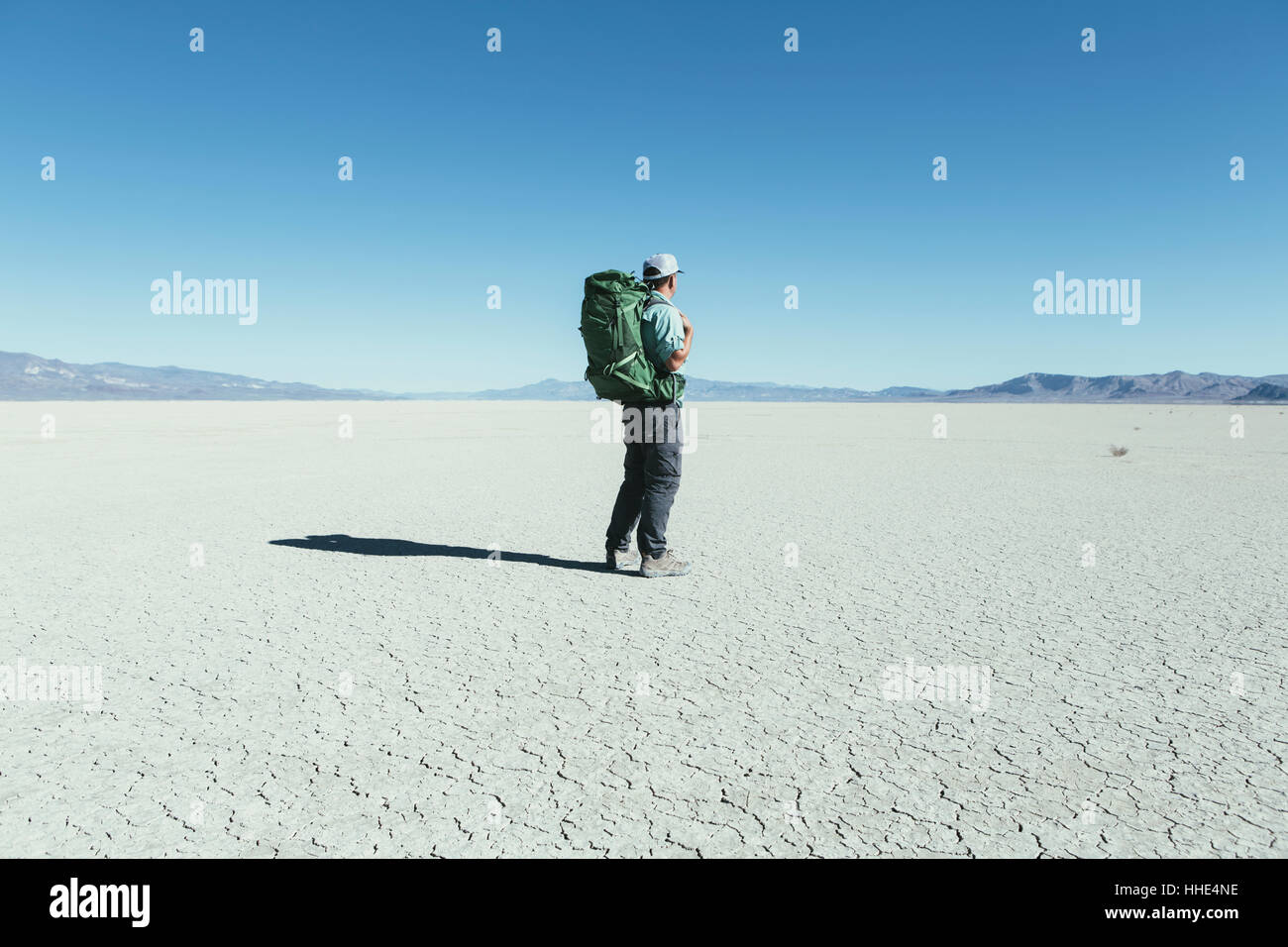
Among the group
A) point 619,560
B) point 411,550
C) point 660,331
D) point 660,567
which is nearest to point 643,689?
point 660,567

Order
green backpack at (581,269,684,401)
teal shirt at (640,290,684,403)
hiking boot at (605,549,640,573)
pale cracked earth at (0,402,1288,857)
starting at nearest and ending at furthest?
pale cracked earth at (0,402,1288,857) < green backpack at (581,269,684,401) < teal shirt at (640,290,684,403) < hiking boot at (605,549,640,573)

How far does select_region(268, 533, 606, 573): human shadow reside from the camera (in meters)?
5.73

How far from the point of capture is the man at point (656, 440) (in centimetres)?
489

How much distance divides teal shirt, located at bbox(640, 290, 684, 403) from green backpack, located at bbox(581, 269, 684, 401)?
2.0 inches

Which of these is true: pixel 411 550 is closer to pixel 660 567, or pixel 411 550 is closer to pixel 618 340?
pixel 660 567

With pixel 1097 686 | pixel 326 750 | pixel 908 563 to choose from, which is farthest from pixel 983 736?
pixel 908 563

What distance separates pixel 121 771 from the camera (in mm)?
2525

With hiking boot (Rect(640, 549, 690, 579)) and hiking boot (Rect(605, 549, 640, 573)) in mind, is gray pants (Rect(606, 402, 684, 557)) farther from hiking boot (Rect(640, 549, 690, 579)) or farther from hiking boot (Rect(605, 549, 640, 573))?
hiking boot (Rect(605, 549, 640, 573))

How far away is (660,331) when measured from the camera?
4871mm

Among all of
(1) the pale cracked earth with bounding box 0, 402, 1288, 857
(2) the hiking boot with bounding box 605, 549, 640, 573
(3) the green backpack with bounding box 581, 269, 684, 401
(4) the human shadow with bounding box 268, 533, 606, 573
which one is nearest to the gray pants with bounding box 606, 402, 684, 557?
(3) the green backpack with bounding box 581, 269, 684, 401

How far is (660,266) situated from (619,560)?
80.5 inches

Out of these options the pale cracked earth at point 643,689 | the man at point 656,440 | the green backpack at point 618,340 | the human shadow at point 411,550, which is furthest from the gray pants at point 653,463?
the human shadow at point 411,550

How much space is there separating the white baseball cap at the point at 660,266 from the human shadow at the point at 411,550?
2.09 m
